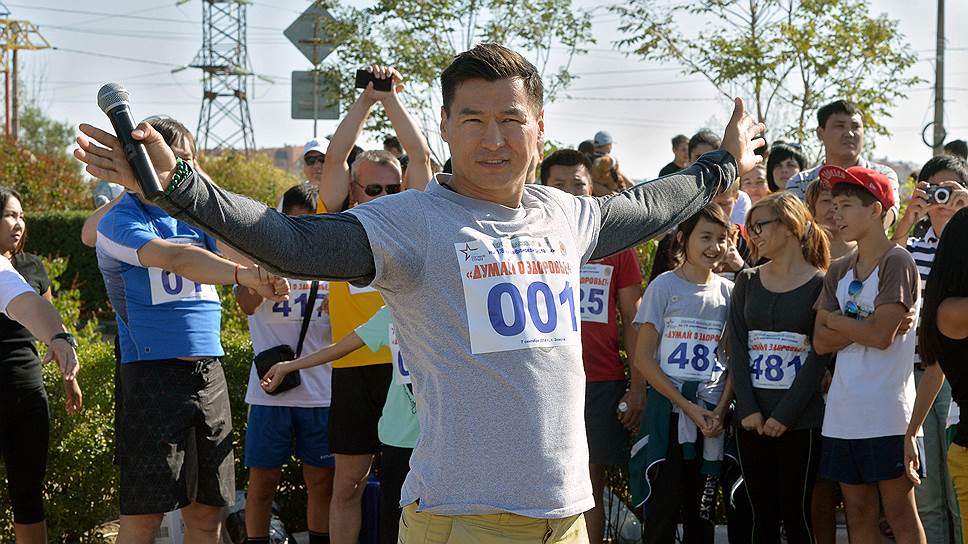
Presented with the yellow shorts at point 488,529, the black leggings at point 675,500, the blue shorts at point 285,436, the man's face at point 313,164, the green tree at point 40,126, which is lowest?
the black leggings at point 675,500

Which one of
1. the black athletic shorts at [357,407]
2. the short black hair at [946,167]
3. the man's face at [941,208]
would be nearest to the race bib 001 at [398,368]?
the black athletic shorts at [357,407]

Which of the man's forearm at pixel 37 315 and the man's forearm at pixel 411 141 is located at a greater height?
the man's forearm at pixel 411 141

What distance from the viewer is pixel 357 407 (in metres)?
5.77

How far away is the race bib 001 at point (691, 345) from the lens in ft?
19.4

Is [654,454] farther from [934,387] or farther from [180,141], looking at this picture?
[180,141]

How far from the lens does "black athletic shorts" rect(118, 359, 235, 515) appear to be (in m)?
5.03

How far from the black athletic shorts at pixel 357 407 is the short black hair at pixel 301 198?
1.18 meters

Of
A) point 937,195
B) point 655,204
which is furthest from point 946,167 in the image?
point 655,204

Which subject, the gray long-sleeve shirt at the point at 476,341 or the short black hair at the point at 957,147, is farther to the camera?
the short black hair at the point at 957,147

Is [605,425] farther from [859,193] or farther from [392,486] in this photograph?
[859,193]

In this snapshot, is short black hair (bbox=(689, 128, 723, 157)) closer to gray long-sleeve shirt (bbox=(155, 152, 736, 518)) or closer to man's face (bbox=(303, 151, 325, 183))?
man's face (bbox=(303, 151, 325, 183))

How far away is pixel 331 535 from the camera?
583 centimetres

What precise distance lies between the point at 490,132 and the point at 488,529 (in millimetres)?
1061

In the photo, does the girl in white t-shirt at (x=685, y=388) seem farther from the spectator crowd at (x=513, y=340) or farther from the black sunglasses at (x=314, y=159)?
the black sunglasses at (x=314, y=159)
